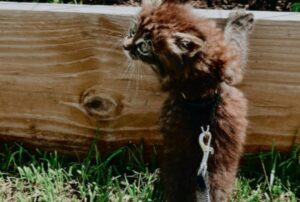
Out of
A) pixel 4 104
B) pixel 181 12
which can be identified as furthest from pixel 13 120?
pixel 181 12

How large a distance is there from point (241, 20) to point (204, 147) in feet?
2.13

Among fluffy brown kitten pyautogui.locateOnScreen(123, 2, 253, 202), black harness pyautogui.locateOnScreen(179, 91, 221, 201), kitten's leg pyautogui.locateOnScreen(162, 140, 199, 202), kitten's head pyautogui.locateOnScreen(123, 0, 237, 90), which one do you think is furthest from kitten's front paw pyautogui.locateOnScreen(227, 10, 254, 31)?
kitten's leg pyautogui.locateOnScreen(162, 140, 199, 202)

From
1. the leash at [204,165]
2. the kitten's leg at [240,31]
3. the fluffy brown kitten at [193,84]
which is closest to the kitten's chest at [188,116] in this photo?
the fluffy brown kitten at [193,84]

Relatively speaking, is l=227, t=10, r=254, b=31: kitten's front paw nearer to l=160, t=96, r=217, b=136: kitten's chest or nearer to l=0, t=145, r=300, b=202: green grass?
l=160, t=96, r=217, b=136: kitten's chest

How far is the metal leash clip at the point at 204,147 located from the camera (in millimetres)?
2488

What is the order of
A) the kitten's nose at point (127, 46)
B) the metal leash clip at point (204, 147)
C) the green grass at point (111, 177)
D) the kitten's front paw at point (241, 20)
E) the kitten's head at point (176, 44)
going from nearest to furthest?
→ the metal leash clip at point (204, 147) → the kitten's head at point (176, 44) → the kitten's nose at point (127, 46) → the kitten's front paw at point (241, 20) → the green grass at point (111, 177)

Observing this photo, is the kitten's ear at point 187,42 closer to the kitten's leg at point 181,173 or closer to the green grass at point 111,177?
the kitten's leg at point 181,173

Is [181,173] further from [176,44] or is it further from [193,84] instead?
[176,44]

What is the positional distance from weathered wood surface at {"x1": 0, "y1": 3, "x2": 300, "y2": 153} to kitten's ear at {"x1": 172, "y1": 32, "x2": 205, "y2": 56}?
0.44m

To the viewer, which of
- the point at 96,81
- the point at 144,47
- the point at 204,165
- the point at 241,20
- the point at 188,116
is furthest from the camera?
the point at 96,81

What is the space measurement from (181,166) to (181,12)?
610mm

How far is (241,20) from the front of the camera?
2902mm

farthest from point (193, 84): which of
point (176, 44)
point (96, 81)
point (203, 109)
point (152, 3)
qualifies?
point (96, 81)

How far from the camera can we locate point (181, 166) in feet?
9.25
